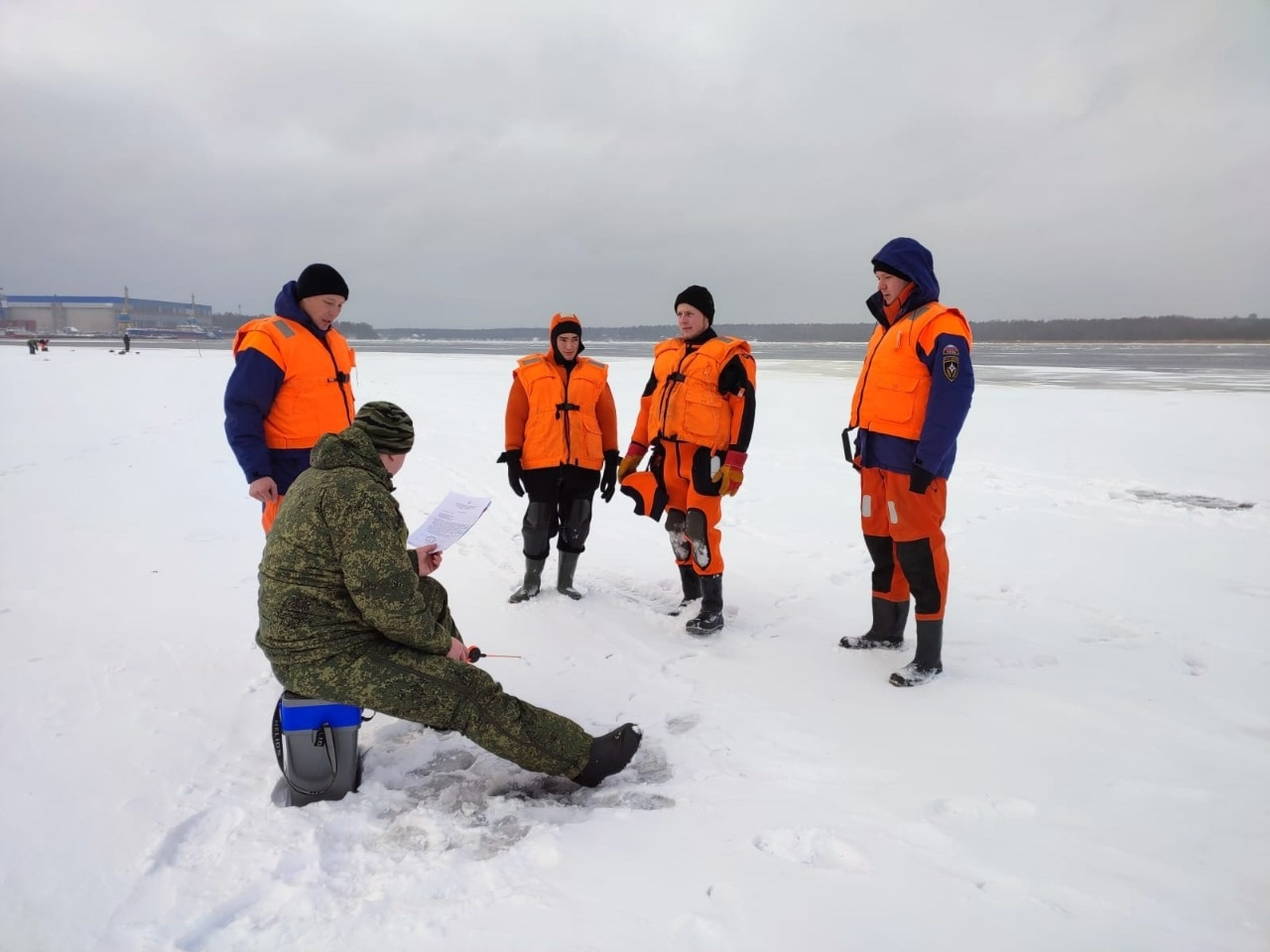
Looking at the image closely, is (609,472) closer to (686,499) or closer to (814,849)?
(686,499)

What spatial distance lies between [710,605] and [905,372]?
181cm

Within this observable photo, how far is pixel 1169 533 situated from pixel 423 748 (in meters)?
6.35

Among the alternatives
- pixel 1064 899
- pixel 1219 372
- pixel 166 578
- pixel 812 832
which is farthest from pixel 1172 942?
pixel 1219 372

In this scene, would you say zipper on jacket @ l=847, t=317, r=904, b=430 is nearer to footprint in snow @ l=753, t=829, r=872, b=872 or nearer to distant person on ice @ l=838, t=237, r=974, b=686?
distant person on ice @ l=838, t=237, r=974, b=686

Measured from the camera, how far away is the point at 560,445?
188 inches

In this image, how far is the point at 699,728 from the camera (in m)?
3.33

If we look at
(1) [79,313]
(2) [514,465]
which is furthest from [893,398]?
(1) [79,313]

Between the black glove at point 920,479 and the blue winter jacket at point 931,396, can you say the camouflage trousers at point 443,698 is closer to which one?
the black glove at point 920,479

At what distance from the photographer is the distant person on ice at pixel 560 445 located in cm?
476

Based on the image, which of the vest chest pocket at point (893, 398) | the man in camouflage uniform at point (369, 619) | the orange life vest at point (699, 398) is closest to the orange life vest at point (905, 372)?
the vest chest pocket at point (893, 398)

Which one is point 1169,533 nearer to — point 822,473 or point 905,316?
point 822,473

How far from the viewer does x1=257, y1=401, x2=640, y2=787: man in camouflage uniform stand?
8.32 ft

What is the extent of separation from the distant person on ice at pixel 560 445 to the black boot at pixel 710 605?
99 centimetres

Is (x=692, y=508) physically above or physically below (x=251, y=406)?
below
